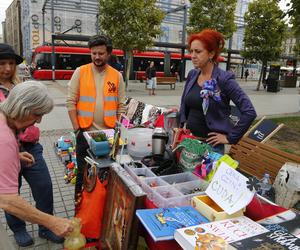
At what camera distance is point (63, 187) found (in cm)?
410

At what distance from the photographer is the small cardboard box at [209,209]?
4.50 ft

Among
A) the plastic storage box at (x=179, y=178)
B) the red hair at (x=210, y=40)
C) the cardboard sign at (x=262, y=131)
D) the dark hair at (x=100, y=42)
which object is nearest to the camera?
the plastic storage box at (x=179, y=178)

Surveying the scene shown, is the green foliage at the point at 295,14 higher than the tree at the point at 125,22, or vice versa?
the tree at the point at 125,22

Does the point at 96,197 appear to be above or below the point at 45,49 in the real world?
below

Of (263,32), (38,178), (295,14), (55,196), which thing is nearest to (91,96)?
(38,178)

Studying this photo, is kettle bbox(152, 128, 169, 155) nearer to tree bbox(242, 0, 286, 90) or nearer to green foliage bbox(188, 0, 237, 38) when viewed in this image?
green foliage bbox(188, 0, 237, 38)

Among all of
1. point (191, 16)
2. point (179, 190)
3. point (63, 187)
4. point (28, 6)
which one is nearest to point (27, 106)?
point (179, 190)

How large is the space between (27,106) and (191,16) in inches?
721

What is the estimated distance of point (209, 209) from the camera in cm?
142

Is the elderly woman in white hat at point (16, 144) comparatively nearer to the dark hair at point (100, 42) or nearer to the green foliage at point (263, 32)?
the dark hair at point (100, 42)

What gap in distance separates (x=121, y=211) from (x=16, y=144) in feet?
2.27

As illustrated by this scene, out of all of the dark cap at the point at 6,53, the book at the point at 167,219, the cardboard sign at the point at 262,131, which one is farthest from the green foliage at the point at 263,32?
the book at the point at 167,219

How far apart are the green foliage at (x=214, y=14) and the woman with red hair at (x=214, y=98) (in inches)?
632

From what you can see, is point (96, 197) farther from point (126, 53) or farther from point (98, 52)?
point (126, 53)
